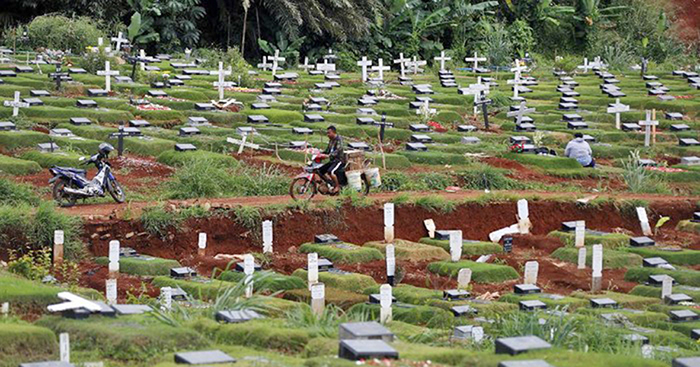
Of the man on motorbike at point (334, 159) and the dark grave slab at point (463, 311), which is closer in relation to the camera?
the dark grave slab at point (463, 311)

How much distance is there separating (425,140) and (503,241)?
309 inches

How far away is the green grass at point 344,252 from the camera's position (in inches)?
769

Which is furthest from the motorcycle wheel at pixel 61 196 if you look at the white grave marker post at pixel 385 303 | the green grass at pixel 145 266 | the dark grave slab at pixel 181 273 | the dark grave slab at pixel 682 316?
the dark grave slab at pixel 682 316

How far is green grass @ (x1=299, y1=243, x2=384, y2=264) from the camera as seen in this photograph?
19531mm

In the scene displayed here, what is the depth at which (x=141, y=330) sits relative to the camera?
11094 mm

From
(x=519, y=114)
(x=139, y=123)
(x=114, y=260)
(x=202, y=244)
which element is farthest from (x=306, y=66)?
(x=114, y=260)

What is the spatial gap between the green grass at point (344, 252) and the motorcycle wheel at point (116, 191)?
3.04m

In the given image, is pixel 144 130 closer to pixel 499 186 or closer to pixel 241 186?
pixel 241 186

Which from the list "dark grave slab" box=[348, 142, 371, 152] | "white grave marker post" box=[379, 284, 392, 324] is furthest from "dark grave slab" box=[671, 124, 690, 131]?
"white grave marker post" box=[379, 284, 392, 324]

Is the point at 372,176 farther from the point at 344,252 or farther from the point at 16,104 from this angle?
the point at 16,104

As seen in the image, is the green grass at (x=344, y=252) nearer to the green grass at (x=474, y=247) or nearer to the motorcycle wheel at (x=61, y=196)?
the green grass at (x=474, y=247)

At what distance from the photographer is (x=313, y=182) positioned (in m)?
22.0

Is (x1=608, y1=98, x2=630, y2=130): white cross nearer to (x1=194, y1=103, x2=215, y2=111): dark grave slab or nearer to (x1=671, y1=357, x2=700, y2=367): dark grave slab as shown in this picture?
(x1=194, y1=103, x2=215, y2=111): dark grave slab

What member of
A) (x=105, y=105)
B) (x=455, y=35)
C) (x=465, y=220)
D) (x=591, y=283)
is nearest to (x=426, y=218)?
(x=465, y=220)
